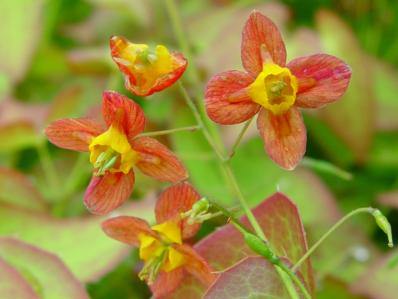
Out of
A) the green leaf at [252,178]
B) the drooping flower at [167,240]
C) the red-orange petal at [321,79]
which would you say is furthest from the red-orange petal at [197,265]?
the green leaf at [252,178]

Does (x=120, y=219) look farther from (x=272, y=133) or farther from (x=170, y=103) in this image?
(x=170, y=103)

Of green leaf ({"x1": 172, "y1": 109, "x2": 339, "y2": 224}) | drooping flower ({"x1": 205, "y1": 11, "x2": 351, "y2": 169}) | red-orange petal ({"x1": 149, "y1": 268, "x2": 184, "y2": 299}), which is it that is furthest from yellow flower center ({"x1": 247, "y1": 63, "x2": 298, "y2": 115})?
green leaf ({"x1": 172, "y1": 109, "x2": 339, "y2": 224})

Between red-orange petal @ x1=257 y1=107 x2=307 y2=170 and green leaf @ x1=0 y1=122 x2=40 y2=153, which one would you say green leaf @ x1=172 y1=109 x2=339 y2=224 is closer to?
green leaf @ x1=0 y1=122 x2=40 y2=153

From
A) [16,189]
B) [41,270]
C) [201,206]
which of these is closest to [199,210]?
[201,206]

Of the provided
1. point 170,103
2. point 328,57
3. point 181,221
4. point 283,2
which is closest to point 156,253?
point 181,221

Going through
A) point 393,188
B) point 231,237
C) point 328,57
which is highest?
point 328,57
